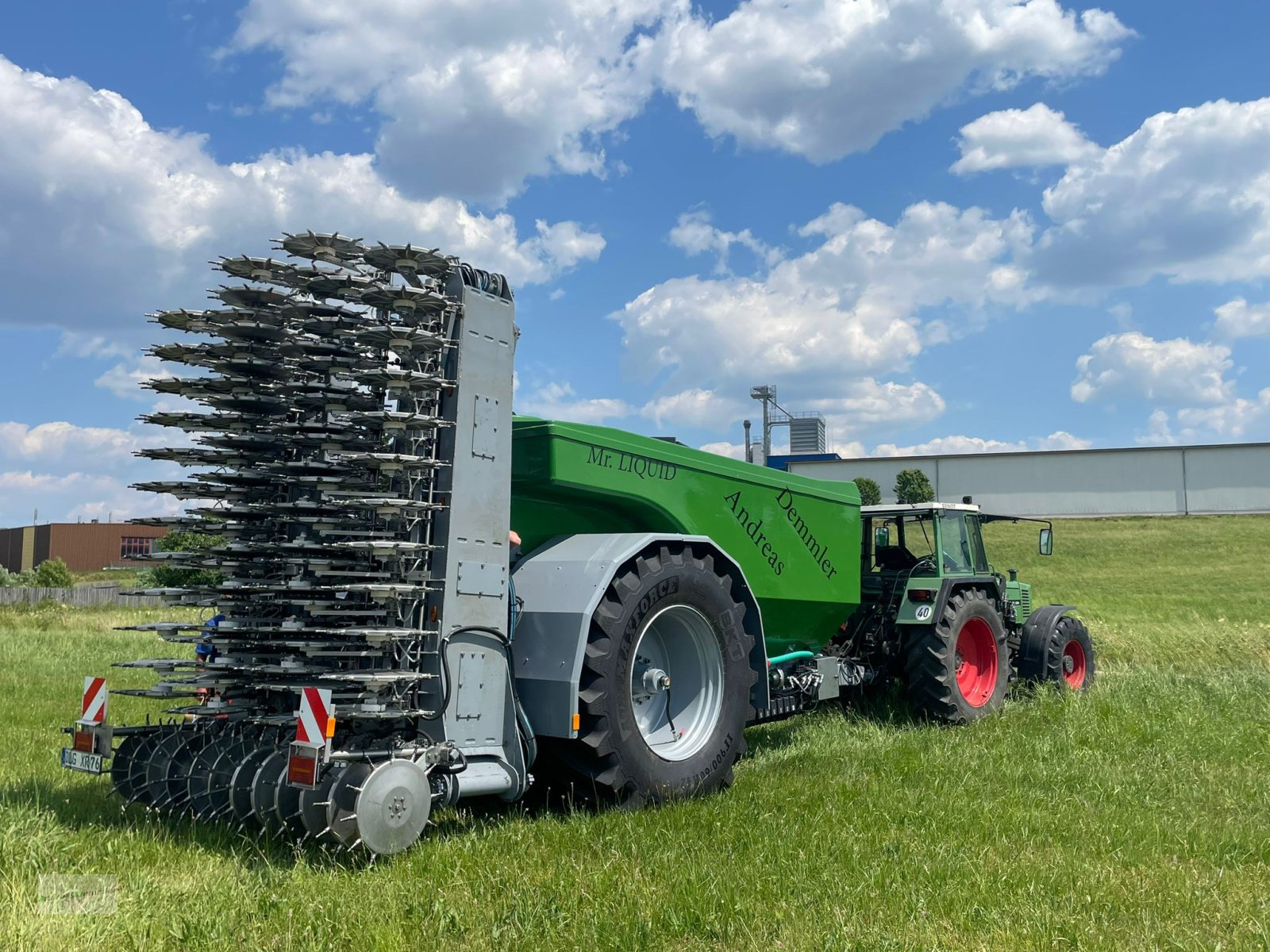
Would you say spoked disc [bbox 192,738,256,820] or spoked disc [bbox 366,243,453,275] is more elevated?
spoked disc [bbox 366,243,453,275]

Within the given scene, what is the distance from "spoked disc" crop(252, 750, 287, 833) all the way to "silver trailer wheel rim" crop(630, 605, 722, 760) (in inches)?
85.1

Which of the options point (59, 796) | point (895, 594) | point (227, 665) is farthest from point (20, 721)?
point (895, 594)

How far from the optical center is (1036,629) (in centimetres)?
1145

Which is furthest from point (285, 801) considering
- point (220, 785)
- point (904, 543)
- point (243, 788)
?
point (904, 543)

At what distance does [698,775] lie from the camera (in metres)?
6.34

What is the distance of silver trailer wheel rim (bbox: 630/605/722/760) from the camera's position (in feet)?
21.2

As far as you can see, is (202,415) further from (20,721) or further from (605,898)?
(20,721)

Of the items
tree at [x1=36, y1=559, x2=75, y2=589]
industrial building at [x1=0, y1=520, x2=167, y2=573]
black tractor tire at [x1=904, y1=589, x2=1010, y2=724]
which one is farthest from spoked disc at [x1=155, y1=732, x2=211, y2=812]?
industrial building at [x1=0, y1=520, x2=167, y2=573]

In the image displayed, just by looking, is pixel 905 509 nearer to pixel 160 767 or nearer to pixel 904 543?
pixel 904 543

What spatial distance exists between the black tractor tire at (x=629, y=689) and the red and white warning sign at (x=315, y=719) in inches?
Answer: 55.8

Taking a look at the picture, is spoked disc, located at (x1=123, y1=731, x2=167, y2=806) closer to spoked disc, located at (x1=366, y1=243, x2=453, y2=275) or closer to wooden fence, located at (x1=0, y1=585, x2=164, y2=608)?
spoked disc, located at (x1=366, y1=243, x2=453, y2=275)

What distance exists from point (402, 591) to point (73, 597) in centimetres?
3088

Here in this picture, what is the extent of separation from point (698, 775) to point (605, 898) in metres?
2.01

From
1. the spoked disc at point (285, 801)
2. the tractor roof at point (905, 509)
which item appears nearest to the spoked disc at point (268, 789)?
the spoked disc at point (285, 801)
